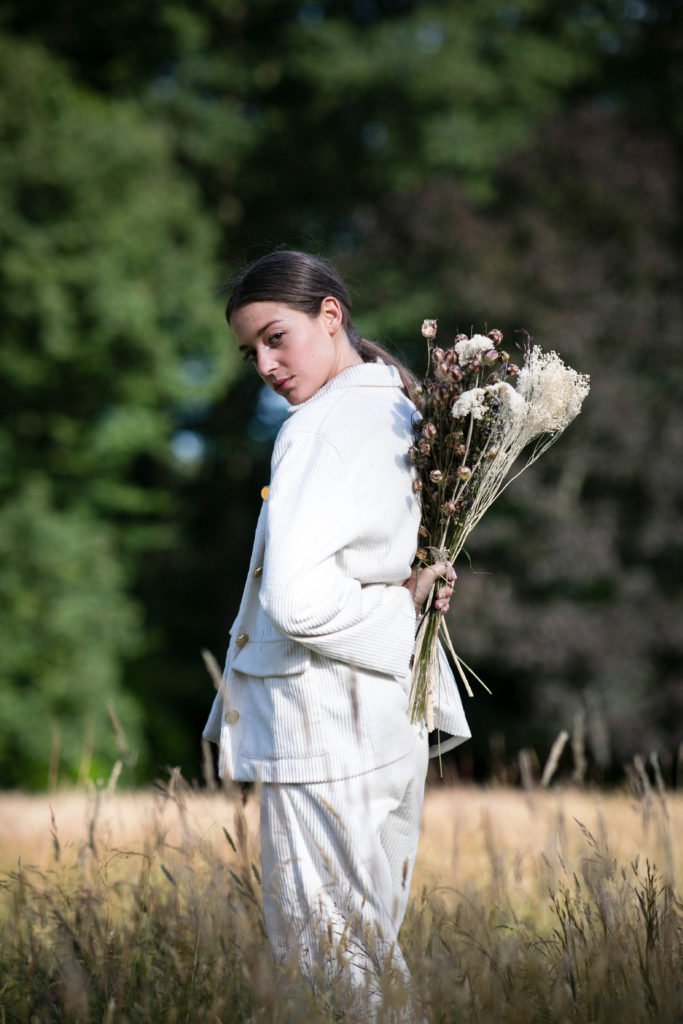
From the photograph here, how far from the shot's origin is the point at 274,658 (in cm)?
211

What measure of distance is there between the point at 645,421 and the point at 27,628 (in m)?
7.65

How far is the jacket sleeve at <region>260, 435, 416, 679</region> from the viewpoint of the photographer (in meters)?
1.98

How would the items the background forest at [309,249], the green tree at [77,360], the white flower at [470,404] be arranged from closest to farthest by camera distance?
the white flower at [470,404]
the green tree at [77,360]
the background forest at [309,249]

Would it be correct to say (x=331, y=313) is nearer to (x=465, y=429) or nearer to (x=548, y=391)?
(x=465, y=429)

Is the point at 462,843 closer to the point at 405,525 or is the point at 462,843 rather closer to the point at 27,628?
the point at 405,525

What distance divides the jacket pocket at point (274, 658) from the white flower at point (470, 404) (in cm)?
63

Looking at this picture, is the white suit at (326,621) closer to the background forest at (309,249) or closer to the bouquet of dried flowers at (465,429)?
the bouquet of dried flowers at (465,429)

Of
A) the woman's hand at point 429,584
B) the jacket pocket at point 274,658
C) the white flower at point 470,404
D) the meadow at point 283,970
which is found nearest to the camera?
the meadow at point 283,970

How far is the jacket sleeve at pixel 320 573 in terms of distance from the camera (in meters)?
1.98

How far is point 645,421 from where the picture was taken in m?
12.0

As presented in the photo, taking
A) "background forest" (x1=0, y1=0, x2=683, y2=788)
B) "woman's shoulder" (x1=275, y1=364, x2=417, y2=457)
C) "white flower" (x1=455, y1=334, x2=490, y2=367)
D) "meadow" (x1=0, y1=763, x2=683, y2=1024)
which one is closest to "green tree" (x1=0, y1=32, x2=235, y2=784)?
"background forest" (x1=0, y1=0, x2=683, y2=788)

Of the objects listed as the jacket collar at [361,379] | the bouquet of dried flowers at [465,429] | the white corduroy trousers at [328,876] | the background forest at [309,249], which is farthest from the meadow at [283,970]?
the background forest at [309,249]

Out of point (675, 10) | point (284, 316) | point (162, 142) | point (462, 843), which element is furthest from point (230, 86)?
point (284, 316)

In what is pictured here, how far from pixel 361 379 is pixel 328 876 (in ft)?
3.57
